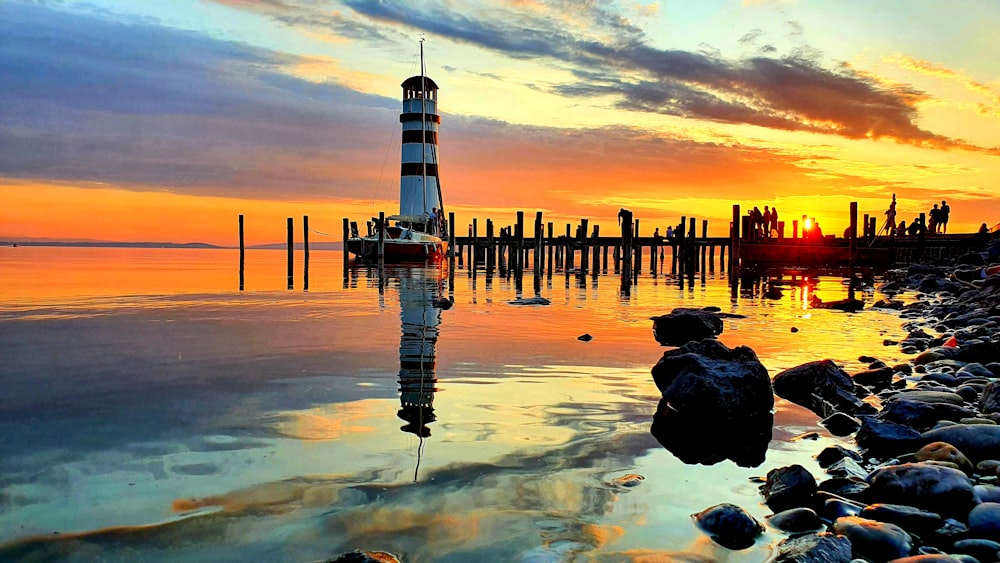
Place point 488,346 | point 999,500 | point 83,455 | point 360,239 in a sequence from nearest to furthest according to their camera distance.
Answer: point 999,500 < point 83,455 < point 488,346 < point 360,239

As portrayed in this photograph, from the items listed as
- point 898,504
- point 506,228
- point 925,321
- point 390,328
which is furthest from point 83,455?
point 506,228

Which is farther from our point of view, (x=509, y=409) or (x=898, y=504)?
(x=509, y=409)

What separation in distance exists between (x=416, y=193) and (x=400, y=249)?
431 cm

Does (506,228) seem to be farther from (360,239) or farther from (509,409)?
(509,409)

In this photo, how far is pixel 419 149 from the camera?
4897 cm

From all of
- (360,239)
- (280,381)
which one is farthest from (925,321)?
(360,239)

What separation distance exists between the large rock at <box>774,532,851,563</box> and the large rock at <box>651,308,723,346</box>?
8.15m

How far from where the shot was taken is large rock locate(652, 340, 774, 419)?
244 inches

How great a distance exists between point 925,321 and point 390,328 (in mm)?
10734

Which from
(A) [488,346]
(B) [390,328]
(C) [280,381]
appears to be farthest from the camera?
(B) [390,328]

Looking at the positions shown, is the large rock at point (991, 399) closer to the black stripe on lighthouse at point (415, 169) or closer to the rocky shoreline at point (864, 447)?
the rocky shoreline at point (864, 447)

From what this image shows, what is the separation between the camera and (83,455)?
200 inches

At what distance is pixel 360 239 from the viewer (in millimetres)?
51906

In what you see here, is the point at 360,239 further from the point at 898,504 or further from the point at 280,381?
the point at 898,504
